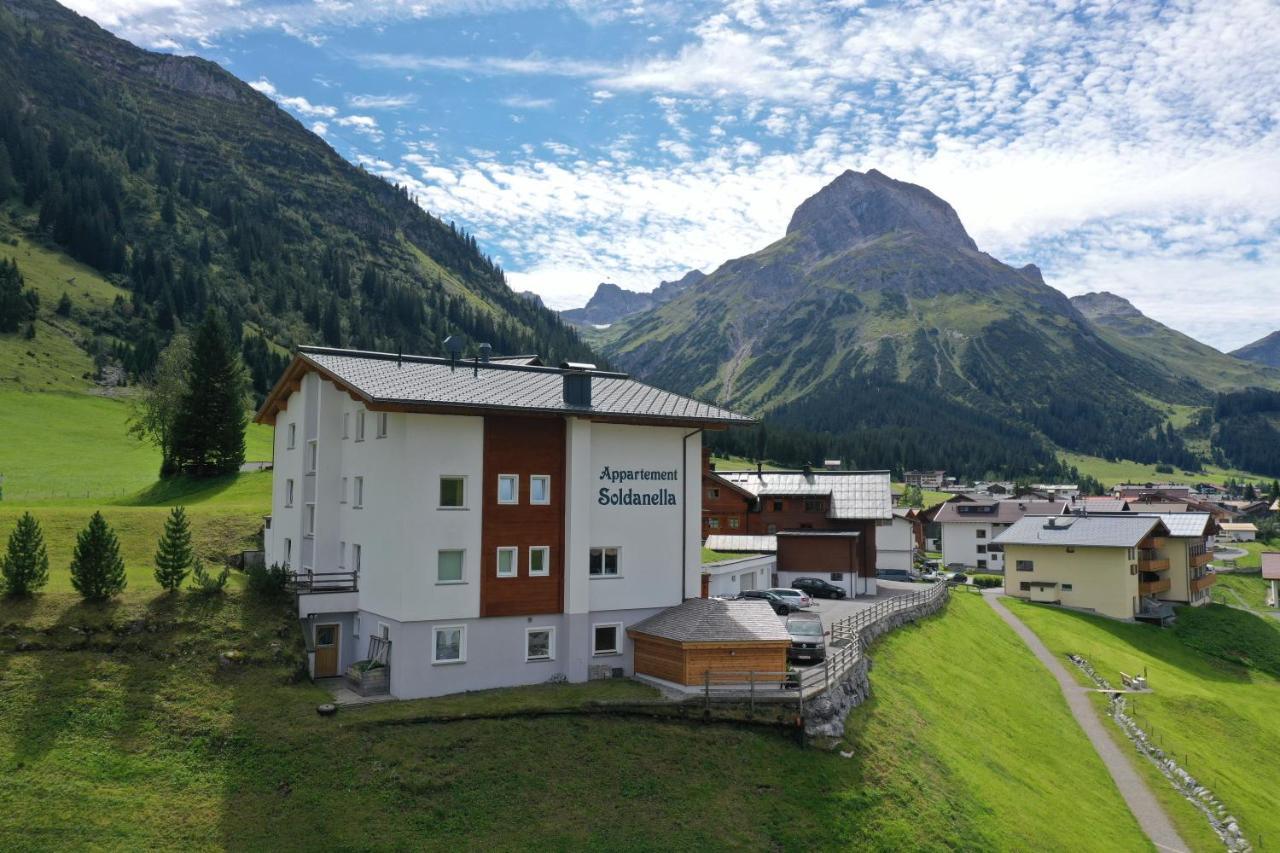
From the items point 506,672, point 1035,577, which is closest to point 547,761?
point 506,672

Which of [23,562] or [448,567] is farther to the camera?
[448,567]

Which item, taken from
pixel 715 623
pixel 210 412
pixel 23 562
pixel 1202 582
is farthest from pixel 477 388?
pixel 1202 582

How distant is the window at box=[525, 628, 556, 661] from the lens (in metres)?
33.4

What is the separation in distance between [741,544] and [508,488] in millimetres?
39522

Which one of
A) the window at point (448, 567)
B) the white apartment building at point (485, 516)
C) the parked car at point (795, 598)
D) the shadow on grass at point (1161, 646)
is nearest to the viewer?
the white apartment building at point (485, 516)

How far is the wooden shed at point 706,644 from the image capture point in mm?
32062

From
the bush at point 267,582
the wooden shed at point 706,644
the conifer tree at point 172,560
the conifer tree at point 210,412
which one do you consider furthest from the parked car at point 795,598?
the conifer tree at point 210,412

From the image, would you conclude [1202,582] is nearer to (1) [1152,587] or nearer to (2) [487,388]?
(1) [1152,587]

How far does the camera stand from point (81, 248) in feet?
555

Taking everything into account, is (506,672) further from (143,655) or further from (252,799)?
(143,655)

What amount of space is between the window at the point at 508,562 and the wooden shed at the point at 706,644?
5554mm

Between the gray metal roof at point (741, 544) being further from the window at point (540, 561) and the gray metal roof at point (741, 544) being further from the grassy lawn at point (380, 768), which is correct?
the window at point (540, 561)

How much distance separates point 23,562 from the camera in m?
30.5

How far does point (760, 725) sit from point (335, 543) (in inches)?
783
